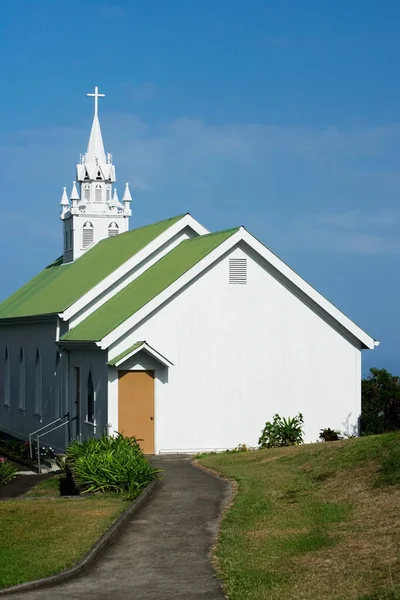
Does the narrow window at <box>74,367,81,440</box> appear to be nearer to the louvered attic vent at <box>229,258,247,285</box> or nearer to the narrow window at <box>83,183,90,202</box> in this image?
the louvered attic vent at <box>229,258,247,285</box>

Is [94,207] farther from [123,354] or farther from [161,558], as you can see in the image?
[161,558]

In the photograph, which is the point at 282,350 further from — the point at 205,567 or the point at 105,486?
the point at 205,567

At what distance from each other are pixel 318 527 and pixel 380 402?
2171cm

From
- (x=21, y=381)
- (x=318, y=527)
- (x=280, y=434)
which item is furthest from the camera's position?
(x=21, y=381)

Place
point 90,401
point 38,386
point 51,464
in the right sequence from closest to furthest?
point 90,401, point 51,464, point 38,386

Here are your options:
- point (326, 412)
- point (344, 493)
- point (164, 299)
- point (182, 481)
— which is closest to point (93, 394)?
point (164, 299)

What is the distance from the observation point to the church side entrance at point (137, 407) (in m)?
31.0

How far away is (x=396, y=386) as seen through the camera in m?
39.3

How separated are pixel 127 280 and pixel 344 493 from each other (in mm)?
18559

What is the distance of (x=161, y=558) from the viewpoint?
15.1 metres

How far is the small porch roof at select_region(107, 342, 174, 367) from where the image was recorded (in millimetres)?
30516

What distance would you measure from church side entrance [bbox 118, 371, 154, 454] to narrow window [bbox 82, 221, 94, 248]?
15.0m

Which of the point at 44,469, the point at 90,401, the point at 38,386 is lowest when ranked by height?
the point at 44,469

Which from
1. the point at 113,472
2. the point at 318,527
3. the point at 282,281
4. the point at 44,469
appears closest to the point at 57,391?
the point at 44,469
